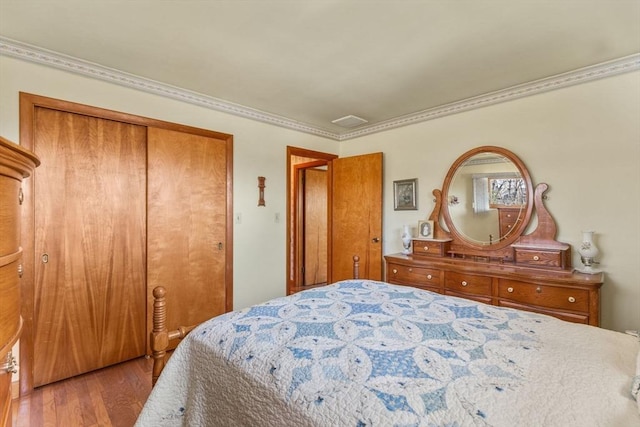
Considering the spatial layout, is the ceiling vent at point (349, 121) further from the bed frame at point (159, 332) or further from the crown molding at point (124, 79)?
the bed frame at point (159, 332)

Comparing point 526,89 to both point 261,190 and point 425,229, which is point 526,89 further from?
point 261,190

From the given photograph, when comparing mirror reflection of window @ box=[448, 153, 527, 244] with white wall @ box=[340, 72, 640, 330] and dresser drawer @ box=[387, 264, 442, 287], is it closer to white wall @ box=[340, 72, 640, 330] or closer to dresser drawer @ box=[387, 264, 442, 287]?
white wall @ box=[340, 72, 640, 330]

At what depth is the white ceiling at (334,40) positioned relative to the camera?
1733mm

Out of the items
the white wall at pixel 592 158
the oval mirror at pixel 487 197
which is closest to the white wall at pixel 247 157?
the oval mirror at pixel 487 197

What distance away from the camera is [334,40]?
6.70 ft

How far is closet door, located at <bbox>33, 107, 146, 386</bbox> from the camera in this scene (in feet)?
7.39

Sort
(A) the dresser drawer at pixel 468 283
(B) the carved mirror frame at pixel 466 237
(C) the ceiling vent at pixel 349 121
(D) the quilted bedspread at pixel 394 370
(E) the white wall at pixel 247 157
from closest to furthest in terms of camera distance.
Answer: (D) the quilted bedspread at pixel 394 370 < (E) the white wall at pixel 247 157 < (A) the dresser drawer at pixel 468 283 < (B) the carved mirror frame at pixel 466 237 < (C) the ceiling vent at pixel 349 121

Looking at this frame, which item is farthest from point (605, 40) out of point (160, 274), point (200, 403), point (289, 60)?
point (160, 274)

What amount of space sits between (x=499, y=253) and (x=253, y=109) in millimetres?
2866

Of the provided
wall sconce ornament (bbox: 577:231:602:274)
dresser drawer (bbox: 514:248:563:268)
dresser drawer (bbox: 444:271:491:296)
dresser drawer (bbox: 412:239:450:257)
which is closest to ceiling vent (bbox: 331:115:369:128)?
dresser drawer (bbox: 412:239:450:257)

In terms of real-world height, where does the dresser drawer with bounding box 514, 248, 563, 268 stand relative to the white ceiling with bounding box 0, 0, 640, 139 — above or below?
below

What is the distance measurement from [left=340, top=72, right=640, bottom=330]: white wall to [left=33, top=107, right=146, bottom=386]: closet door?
3266 millimetres

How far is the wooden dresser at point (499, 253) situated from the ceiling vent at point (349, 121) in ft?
3.94

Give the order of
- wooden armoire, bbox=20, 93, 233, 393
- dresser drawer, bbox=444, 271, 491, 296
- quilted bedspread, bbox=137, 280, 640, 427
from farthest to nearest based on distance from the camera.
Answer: dresser drawer, bbox=444, 271, 491, 296 < wooden armoire, bbox=20, 93, 233, 393 < quilted bedspread, bbox=137, 280, 640, 427
